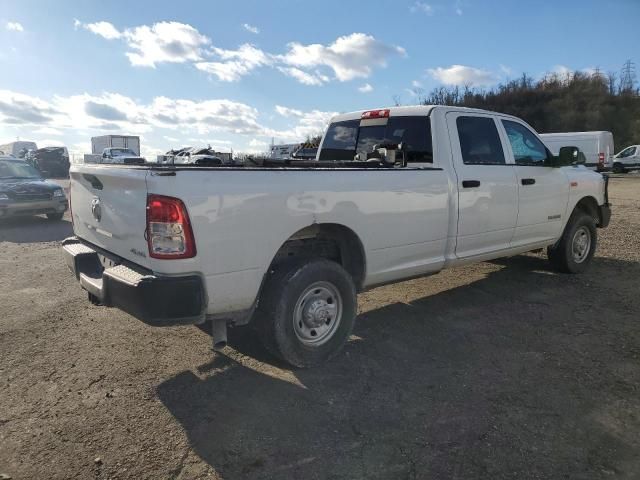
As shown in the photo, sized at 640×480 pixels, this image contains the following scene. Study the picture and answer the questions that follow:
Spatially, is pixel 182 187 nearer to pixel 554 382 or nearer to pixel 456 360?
pixel 456 360

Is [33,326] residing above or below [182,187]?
below

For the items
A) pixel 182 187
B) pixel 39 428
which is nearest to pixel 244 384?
pixel 39 428

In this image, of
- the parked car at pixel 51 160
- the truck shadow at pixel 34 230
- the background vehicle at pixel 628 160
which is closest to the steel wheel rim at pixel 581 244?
the truck shadow at pixel 34 230

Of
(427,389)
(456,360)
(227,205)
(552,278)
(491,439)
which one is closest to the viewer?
(491,439)

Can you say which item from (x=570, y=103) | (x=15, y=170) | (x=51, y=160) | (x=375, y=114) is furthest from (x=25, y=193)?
(x=570, y=103)

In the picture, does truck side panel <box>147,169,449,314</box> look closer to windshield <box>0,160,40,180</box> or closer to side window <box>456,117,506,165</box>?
side window <box>456,117,506,165</box>

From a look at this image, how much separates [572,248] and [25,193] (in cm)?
1152

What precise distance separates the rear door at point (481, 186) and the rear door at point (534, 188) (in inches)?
6.8

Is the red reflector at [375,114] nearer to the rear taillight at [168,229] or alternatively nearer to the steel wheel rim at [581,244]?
the rear taillight at [168,229]

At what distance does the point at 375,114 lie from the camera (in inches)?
218

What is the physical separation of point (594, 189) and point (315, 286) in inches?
190

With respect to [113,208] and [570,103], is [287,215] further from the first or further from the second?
[570,103]

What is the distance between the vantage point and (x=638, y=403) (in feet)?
11.0

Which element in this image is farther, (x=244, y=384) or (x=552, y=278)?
(x=552, y=278)
